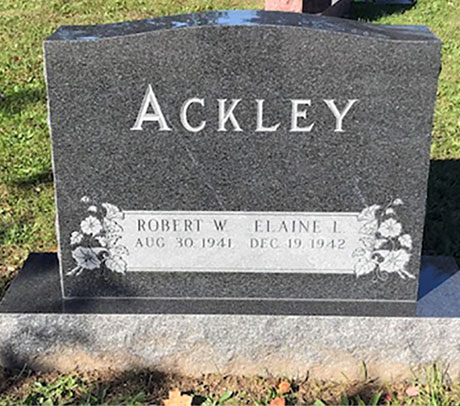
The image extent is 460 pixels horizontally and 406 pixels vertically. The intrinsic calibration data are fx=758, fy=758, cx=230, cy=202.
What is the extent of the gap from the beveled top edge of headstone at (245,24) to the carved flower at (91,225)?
2.33 feet

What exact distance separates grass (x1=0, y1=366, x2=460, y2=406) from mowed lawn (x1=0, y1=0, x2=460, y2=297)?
837mm

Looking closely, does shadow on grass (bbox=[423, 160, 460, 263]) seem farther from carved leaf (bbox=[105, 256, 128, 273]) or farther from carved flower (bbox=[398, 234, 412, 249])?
carved leaf (bbox=[105, 256, 128, 273])

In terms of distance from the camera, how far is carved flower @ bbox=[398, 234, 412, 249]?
3000 mm

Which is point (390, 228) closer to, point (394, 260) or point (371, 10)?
point (394, 260)

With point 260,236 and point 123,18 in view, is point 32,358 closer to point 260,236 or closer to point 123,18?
point 260,236

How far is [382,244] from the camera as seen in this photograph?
3.01 metres

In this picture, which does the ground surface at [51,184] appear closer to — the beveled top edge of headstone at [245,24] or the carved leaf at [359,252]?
the carved leaf at [359,252]

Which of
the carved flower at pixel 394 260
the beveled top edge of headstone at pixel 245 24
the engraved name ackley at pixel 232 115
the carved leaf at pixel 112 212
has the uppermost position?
the beveled top edge of headstone at pixel 245 24

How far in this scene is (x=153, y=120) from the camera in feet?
9.43

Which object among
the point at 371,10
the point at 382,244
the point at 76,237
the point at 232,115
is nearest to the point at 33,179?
the point at 76,237

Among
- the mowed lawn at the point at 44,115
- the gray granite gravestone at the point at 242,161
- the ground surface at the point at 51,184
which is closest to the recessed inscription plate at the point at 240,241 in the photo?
the gray granite gravestone at the point at 242,161

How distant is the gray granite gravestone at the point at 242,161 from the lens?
2.79 metres

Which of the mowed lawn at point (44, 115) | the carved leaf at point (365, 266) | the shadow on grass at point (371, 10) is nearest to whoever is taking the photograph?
the carved leaf at point (365, 266)

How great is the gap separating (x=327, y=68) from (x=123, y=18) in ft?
22.4
